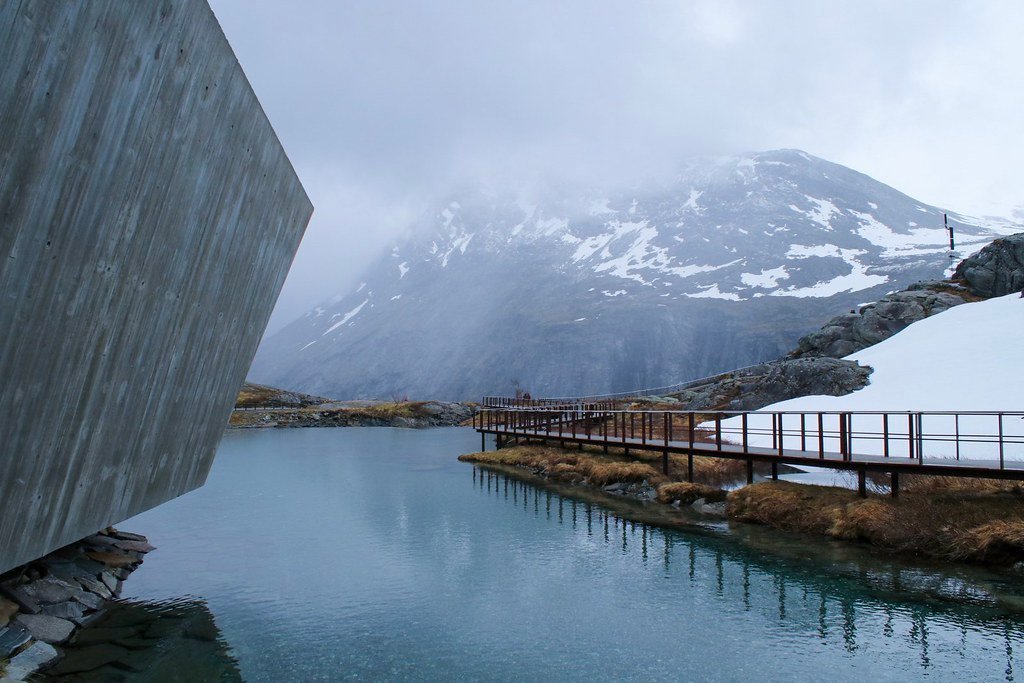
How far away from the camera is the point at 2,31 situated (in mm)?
5645

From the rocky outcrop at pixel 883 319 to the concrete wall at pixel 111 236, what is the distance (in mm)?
39828

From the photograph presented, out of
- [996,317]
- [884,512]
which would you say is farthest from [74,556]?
[996,317]

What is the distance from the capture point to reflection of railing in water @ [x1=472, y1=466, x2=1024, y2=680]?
10789 millimetres

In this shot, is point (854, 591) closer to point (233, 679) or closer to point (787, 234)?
point (233, 679)

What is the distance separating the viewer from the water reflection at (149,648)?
951 cm

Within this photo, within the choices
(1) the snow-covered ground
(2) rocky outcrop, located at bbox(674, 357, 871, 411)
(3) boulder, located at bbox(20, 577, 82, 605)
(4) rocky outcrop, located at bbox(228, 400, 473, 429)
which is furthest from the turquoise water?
(4) rocky outcrop, located at bbox(228, 400, 473, 429)

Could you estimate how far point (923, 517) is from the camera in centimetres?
1568

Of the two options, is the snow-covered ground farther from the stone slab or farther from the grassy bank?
the stone slab

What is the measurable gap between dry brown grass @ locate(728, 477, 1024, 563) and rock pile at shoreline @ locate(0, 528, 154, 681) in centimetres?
1597

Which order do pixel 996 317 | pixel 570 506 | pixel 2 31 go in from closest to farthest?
pixel 2 31 → pixel 570 506 → pixel 996 317

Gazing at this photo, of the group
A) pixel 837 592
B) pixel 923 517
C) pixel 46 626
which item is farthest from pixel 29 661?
pixel 923 517

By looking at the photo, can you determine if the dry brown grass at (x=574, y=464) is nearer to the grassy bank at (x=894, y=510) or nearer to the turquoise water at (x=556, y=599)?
the grassy bank at (x=894, y=510)

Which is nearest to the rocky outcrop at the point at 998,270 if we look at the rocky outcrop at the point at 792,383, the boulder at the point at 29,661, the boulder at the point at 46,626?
the rocky outcrop at the point at 792,383

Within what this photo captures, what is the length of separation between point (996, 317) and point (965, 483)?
21180 millimetres
